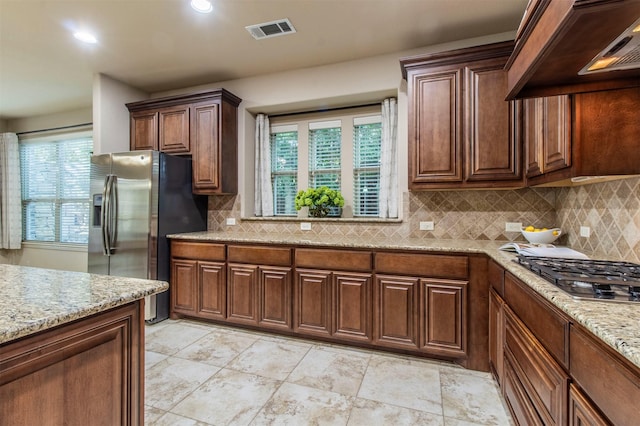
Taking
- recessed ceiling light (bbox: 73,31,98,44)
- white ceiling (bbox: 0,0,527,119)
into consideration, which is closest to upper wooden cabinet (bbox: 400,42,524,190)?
white ceiling (bbox: 0,0,527,119)

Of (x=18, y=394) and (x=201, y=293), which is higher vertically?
(x=18, y=394)

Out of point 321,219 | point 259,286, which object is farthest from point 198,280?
point 321,219

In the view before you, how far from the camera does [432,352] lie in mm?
2316

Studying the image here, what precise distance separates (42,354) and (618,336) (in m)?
1.50

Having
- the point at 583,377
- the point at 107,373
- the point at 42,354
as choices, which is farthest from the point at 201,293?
the point at 583,377

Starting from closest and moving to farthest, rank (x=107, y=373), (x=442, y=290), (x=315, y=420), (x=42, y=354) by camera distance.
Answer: (x=42, y=354) < (x=107, y=373) < (x=315, y=420) < (x=442, y=290)

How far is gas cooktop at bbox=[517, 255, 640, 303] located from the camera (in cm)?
103

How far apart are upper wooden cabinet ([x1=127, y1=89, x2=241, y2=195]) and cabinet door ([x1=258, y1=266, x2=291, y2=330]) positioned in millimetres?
1193

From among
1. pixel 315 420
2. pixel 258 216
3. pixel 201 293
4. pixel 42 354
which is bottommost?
pixel 315 420

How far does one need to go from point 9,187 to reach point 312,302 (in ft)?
17.8

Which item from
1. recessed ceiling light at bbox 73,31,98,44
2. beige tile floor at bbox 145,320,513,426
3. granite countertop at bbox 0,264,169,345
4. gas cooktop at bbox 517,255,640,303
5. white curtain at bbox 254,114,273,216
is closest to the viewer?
granite countertop at bbox 0,264,169,345

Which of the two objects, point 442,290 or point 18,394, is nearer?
point 18,394

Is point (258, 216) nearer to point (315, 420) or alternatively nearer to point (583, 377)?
point (315, 420)

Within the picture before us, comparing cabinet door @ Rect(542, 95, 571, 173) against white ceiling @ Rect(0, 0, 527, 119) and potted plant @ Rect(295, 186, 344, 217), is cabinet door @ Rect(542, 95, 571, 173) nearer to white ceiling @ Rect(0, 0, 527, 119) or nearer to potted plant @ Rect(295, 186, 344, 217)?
white ceiling @ Rect(0, 0, 527, 119)
